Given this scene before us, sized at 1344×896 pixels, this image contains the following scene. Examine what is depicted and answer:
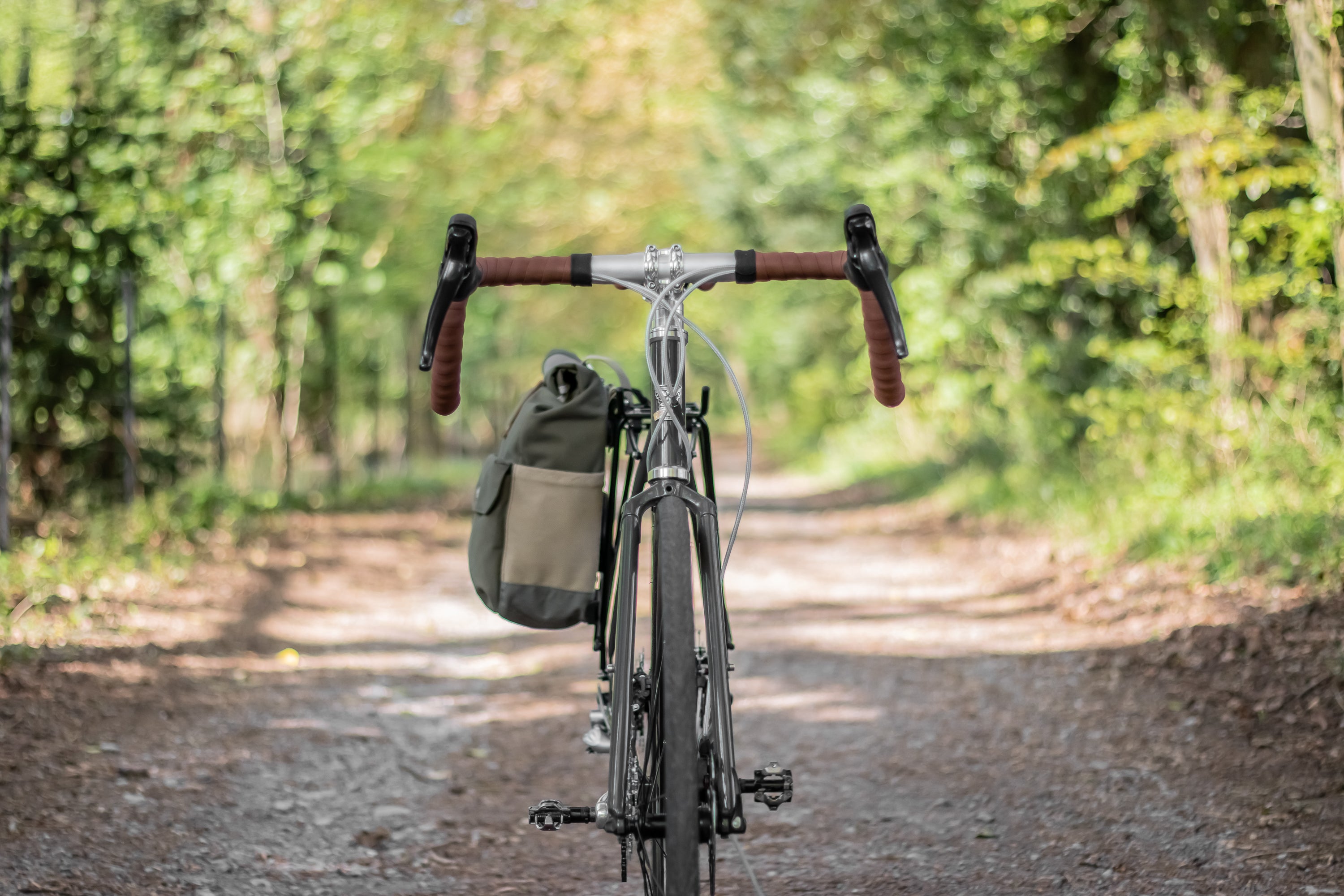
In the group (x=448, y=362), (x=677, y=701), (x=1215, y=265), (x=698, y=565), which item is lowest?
(x=677, y=701)

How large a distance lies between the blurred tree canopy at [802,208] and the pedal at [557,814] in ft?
15.0

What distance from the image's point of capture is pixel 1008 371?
537 inches

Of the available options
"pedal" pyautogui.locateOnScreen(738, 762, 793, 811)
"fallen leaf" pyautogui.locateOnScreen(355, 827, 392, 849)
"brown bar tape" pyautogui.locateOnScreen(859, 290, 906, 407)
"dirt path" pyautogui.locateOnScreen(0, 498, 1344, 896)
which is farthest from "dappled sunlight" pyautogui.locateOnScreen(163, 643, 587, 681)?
"brown bar tape" pyautogui.locateOnScreen(859, 290, 906, 407)

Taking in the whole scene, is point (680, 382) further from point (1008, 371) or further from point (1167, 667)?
point (1008, 371)

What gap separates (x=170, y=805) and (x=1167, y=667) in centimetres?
432

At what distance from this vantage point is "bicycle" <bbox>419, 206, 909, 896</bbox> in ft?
7.86

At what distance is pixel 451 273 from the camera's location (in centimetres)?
272

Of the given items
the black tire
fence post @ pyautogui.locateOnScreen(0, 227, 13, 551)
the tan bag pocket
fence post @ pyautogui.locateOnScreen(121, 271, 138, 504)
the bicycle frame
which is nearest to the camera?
the black tire

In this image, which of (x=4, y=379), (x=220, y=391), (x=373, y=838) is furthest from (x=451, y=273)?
(x=220, y=391)

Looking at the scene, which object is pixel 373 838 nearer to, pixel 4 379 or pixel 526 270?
pixel 526 270

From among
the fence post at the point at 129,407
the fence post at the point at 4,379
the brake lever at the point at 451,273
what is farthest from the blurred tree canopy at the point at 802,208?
the brake lever at the point at 451,273

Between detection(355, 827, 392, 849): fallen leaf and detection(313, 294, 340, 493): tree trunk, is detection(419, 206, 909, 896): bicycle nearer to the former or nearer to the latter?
detection(355, 827, 392, 849): fallen leaf

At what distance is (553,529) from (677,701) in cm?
95

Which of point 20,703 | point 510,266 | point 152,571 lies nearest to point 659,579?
point 510,266
